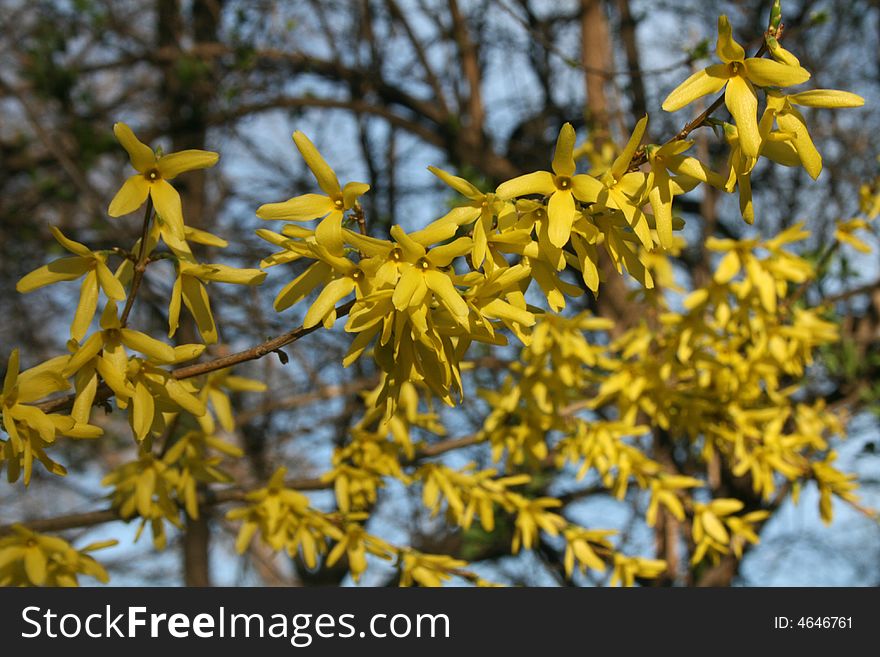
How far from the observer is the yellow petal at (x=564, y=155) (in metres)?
1.42

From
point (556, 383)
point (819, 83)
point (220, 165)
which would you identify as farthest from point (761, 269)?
point (220, 165)

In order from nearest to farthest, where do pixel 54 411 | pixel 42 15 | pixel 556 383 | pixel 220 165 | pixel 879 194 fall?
pixel 54 411 < pixel 556 383 < pixel 879 194 < pixel 42 15 < pixel 220 165

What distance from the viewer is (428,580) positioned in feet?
7.94

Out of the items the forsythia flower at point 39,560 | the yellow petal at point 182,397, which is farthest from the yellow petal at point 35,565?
the yellow petal at point 182,397

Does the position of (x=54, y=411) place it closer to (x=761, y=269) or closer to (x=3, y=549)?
(x=3, y=549)

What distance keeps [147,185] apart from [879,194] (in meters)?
2.74

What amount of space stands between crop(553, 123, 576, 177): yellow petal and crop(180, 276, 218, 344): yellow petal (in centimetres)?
70

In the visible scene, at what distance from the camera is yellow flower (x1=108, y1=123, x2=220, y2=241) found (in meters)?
1.54

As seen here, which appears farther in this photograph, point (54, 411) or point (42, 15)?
point (42, 15)

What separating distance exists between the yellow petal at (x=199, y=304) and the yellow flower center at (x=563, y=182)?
69 cm

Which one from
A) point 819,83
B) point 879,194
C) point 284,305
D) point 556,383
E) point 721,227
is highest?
point 819,83

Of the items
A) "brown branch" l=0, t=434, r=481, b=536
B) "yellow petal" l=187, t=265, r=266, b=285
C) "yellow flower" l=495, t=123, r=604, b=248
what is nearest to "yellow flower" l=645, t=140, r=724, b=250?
"yellow flower" l=495, t=123, r=604, b=248

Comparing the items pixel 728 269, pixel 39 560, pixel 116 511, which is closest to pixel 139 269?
pixel 39 560
